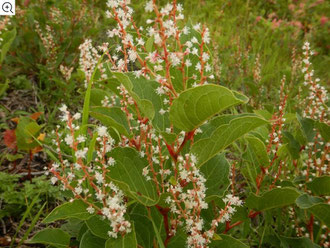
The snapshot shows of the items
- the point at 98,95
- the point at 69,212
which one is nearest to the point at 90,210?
the point at 69,212

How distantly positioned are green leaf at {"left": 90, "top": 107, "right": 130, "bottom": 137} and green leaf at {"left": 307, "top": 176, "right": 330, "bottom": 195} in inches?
30.9

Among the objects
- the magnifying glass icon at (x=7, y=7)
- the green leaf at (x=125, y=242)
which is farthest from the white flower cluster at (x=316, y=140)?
the magnifying glass icon at (x=7, y=7)

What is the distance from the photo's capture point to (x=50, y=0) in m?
3.53

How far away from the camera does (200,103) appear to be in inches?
38.8

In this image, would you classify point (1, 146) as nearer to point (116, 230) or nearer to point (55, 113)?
point (55, 113)

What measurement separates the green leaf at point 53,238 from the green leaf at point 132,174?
0.39 m

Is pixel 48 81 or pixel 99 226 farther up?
pixel 48 81

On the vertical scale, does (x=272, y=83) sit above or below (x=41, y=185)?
above

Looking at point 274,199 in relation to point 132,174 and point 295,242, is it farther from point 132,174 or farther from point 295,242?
point 132,174

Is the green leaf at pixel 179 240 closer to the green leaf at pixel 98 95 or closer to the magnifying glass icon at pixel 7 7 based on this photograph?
the green leaf at pixel 98 95

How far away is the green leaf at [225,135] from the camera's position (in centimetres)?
101

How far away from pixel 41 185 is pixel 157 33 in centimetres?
131

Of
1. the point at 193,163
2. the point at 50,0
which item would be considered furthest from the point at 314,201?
the point at 50,0

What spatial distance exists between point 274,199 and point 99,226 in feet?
2.14
